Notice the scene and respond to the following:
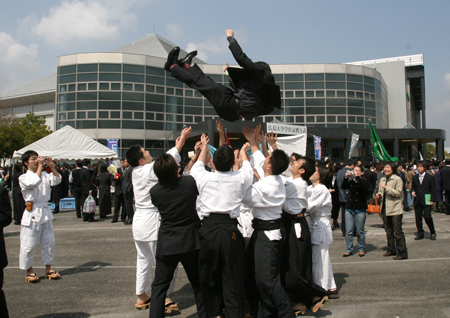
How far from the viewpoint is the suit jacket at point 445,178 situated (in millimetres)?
12164

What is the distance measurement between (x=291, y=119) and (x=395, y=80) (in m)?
20.5

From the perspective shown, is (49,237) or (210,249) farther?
(49,237)

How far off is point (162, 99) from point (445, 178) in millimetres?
21325

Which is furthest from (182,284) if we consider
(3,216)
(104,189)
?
(104,189)

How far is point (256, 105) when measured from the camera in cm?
421

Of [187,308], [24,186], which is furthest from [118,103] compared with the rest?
[187,308]

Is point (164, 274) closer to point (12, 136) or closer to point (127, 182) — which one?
point (127, 182)

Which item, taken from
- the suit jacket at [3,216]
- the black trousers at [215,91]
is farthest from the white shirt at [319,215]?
the suit jacket at [3,216]

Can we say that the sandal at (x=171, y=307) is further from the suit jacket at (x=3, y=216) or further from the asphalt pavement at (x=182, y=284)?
the suit jacket at (x=3, y=216)

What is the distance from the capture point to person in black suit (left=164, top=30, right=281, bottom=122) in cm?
418

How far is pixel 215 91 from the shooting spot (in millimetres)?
4258

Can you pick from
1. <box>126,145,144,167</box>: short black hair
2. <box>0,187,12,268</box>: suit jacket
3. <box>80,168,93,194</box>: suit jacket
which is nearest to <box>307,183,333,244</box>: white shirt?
<box>126,145,144,167</box>: short black hair

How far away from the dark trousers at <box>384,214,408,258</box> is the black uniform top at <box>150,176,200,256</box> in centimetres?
485

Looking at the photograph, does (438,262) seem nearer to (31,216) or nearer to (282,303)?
(282,303)
